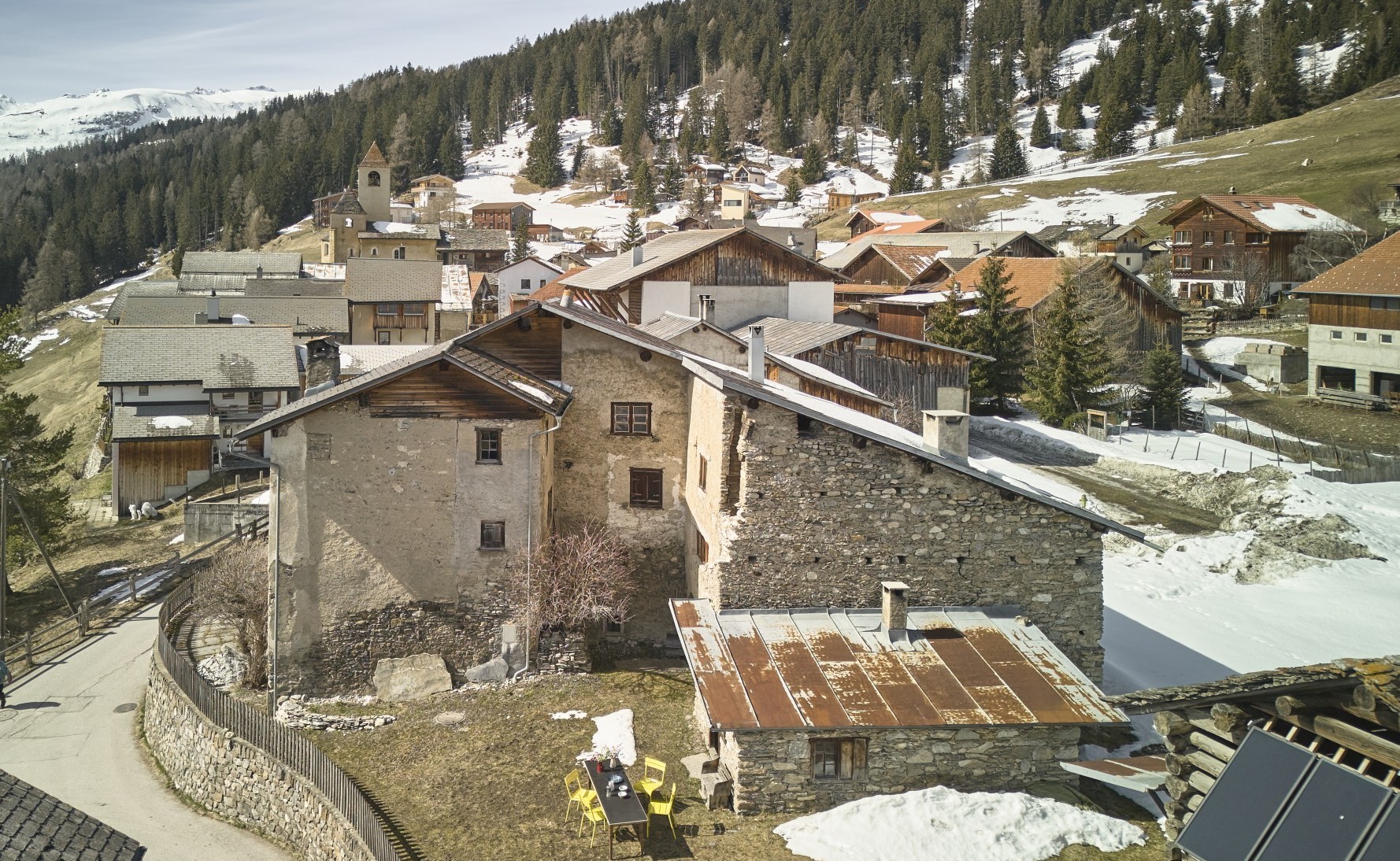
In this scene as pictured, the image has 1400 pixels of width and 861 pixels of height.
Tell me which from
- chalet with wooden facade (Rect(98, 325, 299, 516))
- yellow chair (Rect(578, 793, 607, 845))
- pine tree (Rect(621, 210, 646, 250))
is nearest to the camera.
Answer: yellow chair (Rect(578, 793, 607, 845))

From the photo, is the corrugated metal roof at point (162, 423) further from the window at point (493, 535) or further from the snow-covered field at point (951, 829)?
the snow-covered field at point (951, 829)

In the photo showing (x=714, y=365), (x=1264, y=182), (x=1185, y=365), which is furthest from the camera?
(x=1264, y=182)

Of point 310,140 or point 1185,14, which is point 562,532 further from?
point 1185,14

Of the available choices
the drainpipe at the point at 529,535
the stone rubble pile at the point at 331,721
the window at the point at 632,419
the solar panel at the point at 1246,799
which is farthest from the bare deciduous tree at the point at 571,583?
the solar panel at the point at 1246,799

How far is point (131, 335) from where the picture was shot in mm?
48562

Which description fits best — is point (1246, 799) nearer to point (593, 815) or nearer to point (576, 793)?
point (593, 815)

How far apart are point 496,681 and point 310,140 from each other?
169 metres

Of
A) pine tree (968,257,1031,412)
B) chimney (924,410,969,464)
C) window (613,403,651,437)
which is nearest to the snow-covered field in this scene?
chimney (924,410,969,464)

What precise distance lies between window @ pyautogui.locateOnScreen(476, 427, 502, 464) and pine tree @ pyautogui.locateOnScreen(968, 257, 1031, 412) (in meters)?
28.9

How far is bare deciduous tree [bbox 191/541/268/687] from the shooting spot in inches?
909

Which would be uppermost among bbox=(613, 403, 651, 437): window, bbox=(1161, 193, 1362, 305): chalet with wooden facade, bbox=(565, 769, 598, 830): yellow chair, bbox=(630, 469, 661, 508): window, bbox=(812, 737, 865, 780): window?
bbox=(1161, 193, 1362, 305): chalet with wooden facade

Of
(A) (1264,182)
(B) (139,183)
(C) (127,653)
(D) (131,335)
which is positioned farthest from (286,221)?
(C) (127,653)

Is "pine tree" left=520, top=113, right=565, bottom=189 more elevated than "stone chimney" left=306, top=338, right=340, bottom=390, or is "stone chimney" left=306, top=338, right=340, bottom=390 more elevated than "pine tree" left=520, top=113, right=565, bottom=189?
"pine tree" left=520, top=113, right=565, bottom=189

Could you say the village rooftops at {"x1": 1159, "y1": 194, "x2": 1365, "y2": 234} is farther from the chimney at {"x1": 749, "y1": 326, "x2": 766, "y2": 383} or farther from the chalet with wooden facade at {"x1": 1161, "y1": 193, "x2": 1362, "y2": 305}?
the chimney at {"x1": 749, "y1": 326, "x2": 766, "y2": 383}
